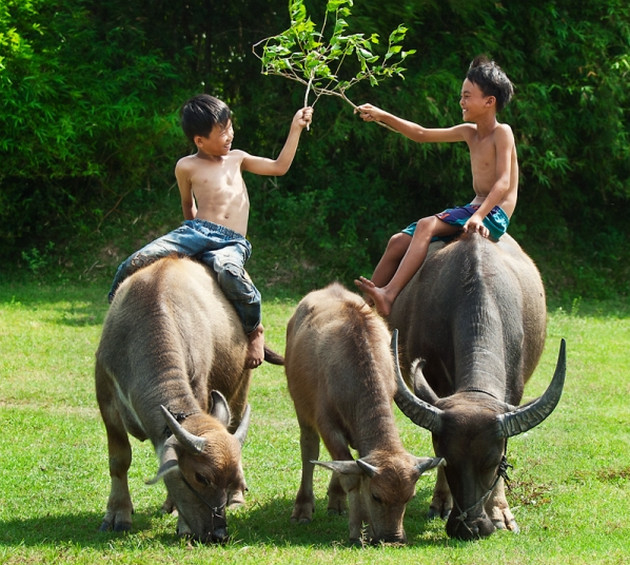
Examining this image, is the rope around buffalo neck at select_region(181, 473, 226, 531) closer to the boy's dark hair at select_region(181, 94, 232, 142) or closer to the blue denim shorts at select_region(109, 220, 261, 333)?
the blue denim shorts at select_region(109, 220, 261, 333)

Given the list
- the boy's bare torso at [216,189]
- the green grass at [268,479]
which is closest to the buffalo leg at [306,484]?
the green grass at [268,479]

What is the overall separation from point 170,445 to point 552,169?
1489 centimetres

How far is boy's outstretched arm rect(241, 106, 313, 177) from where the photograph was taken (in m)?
7.85

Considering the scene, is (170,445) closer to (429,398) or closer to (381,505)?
(381,505)

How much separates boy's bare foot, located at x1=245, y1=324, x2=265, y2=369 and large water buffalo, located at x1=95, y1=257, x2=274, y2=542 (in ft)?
0.35

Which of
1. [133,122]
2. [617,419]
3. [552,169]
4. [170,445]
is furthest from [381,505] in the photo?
[552,169]

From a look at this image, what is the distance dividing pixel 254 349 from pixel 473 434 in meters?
2.24

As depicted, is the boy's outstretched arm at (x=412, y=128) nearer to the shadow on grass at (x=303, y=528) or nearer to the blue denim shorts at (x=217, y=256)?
the blue denim shorts at (x=217, y=256)

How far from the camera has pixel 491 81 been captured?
8.15 metres

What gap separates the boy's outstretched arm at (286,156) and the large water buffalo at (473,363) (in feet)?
4.78

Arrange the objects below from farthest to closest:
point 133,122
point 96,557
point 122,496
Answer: point 133,122
point 122,496
point 96,557

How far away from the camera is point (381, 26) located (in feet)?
57.4

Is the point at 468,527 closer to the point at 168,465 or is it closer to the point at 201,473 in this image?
the point at 201,473

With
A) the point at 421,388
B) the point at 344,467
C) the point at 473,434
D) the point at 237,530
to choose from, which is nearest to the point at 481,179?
the point at 421,388
